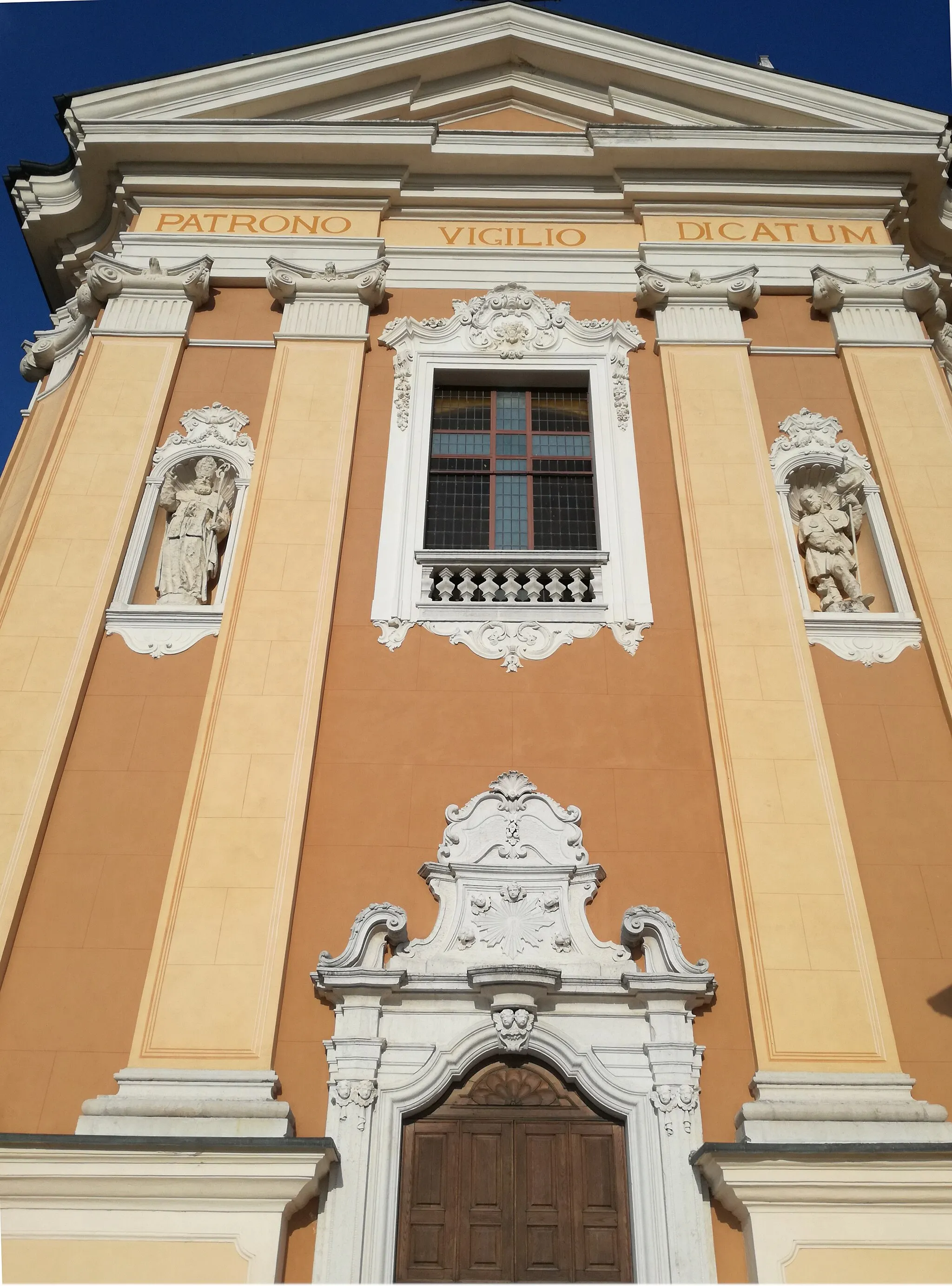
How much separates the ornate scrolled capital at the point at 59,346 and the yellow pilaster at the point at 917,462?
8.08m

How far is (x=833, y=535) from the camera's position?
10375 millimetres

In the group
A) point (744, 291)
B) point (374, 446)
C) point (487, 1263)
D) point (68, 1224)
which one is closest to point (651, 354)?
point (744, 291)

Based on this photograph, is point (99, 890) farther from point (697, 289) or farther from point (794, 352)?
point (794, 352)

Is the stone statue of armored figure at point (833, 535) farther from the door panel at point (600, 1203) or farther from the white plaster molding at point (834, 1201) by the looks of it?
the door panel at point (600, 1203)

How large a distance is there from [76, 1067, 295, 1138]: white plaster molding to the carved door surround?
457 mm

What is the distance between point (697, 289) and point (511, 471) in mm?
2820

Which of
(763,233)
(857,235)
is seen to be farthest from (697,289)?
(857,235)

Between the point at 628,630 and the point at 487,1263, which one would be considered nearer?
the point at 487,1263

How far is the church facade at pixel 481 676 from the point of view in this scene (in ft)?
23.3

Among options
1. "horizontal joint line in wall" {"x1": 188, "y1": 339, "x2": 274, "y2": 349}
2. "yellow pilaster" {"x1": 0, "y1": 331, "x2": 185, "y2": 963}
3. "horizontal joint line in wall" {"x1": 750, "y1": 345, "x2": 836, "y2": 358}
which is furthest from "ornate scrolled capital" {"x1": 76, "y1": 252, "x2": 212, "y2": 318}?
"horizontal joint line in wall" {"x1": 750, "y1": 345, "x2": 836, "y2": 358}

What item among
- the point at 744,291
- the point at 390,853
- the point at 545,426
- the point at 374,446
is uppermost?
the point at 744,291

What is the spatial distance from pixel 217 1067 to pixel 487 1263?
2093 mm

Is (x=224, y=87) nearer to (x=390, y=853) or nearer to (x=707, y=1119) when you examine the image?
(x=390, y=853)

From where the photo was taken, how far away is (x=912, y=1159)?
6.78m
